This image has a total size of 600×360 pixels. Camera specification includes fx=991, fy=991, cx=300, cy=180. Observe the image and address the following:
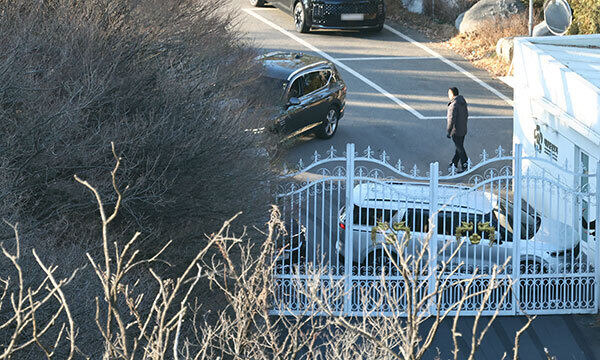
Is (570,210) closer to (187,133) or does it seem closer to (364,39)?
(187,133)

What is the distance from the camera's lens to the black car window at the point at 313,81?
60.9 ft

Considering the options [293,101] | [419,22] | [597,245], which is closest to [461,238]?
Answer: [597,245]

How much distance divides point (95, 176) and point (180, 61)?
3.99 m

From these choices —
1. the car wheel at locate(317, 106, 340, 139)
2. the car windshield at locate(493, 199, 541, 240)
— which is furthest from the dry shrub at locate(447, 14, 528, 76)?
the car windshield at locate(493, 199, 541, 240)

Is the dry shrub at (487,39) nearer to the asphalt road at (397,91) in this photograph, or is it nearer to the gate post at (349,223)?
the asphalt road at (397,91)

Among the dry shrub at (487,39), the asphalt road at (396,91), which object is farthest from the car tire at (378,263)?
the dry shrub at (487,39)

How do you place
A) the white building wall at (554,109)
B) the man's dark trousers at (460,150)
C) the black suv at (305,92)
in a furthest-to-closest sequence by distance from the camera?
1. the black suv at (305,92)
2. the man's dark trousers at (460,150)
3. the white building wall at (554,109)

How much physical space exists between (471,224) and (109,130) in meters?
4.45

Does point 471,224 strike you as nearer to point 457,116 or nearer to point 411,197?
point 411,197

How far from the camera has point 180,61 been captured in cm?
1425

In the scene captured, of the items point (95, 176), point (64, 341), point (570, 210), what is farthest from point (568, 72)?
point (64, 341)

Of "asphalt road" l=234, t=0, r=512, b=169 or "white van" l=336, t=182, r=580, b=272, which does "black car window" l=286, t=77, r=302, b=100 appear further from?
"white van" l=336, t=182, r=580, b=272

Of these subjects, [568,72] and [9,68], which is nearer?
[9,68]

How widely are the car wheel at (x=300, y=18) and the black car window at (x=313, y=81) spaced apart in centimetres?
634
